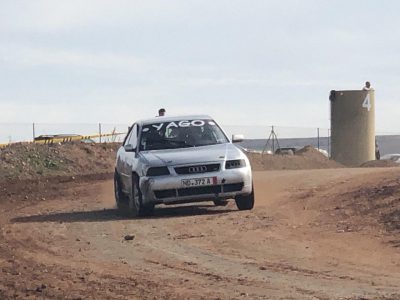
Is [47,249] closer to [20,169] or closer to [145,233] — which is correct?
[145,233]

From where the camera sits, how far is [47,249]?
11586 millimetres

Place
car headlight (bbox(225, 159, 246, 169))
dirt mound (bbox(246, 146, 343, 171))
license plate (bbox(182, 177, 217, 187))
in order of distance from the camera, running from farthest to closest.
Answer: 1. dirt mound (bbox(246, 146, 343, 171))
2. car headlight (bbox(225, 159, 246, 169))
3. license plate (bbox(182, 177, 217, 187))

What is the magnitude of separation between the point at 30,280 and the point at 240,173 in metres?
6.19

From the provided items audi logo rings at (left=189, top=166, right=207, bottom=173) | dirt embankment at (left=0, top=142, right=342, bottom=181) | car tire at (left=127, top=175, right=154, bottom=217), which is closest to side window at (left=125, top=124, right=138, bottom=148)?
car tire at (left=127, top=175, right=154, bottom=217)

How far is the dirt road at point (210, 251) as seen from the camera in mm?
8625

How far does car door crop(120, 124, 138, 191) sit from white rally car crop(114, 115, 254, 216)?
0.05 feet

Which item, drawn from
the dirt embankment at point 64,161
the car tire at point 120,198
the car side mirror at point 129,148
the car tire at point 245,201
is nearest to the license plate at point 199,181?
the car tire at point 245,201

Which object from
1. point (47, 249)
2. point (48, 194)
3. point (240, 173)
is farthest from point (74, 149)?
point (47, 249)

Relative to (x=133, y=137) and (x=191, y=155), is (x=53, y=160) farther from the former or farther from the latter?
(x=191, y=155)

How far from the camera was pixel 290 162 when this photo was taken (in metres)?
36.4

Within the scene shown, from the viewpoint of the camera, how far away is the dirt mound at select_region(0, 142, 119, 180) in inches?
1156

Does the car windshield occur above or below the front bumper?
above

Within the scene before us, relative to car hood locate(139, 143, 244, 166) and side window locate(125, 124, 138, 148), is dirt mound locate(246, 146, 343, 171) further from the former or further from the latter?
car hood locate(139, 143, 244, 166)

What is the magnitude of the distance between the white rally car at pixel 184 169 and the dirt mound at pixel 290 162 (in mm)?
17281
